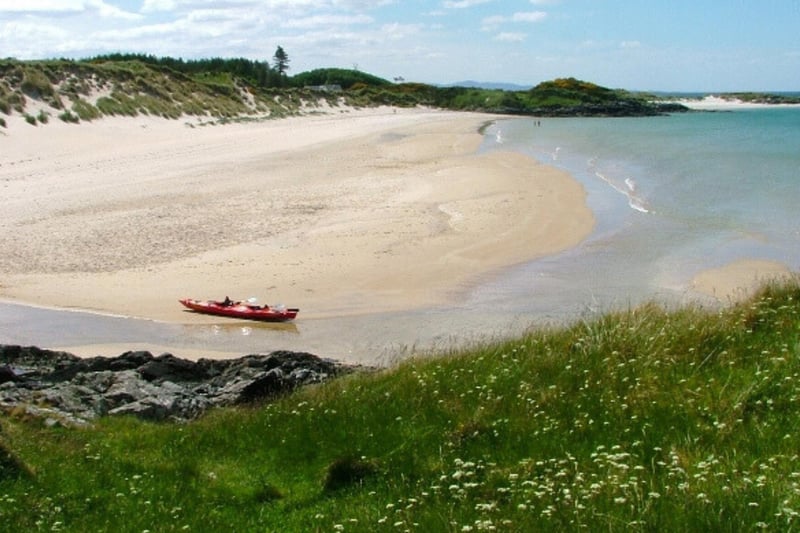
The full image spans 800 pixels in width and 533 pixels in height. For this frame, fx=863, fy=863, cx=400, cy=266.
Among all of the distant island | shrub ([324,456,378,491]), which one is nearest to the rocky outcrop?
shrub ([324,456,378,491])

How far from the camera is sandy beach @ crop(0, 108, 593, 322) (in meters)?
15.2

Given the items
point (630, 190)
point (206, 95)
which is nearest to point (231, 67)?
point (206, 95)

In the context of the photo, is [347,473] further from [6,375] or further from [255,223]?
[255,223]

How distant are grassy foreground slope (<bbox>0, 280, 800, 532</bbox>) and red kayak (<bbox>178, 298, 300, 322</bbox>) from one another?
4934mm

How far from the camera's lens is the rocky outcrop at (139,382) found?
828 cm

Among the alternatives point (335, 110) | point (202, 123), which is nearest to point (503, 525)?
point (202, 123)

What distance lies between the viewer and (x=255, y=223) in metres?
20.8

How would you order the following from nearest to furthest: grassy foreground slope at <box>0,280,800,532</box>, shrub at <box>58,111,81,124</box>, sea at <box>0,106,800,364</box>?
1. grassy foreground slope at <box>0,280,800,532</box>
2. sea at <box>0,106,800,364</box>
3. shrub at <box>58,111,81,124</box>

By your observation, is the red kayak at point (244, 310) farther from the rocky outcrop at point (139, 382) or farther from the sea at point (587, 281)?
the rocky outcrop at point (139, 382)

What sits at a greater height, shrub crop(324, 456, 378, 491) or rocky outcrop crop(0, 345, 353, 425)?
shrub crop(324, 456, 378, 491)

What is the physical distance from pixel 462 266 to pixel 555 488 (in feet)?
40.7

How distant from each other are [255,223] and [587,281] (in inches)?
336

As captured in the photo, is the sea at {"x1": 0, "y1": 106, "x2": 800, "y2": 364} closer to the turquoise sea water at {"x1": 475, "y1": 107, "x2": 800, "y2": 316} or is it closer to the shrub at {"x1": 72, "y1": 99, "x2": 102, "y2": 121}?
the turquoise sea water at {"x1": 475, "y1": 107, "x2": 800, "y2": 316}

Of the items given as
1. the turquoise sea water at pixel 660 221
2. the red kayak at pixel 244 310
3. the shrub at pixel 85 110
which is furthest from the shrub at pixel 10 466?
the shrub at pixel 85 110
